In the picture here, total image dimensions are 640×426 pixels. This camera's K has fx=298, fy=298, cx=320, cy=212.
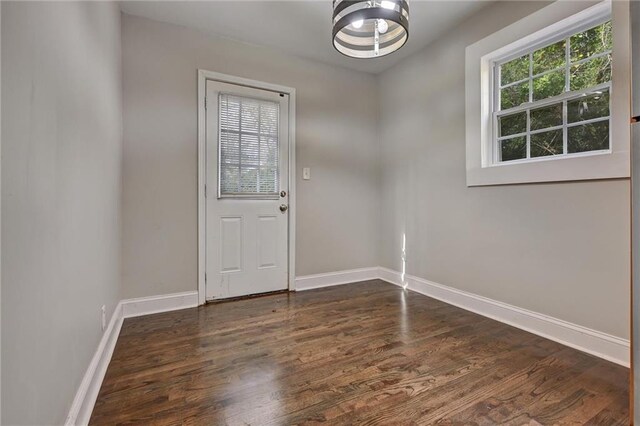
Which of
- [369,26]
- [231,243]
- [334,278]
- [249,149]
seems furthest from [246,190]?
[369,26]

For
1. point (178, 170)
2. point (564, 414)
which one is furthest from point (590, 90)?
point (178, 170)

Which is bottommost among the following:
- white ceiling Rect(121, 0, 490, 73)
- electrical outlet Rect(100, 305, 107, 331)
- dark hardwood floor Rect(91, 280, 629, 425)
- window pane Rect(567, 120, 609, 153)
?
dark hardwood floor Rect(91, 280, 629, 425)

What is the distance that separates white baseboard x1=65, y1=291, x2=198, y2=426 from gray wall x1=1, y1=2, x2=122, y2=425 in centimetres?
7

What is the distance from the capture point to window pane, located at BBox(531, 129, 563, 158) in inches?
82.9

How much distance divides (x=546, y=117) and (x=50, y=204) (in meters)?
2.90

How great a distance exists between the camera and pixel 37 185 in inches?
35.2

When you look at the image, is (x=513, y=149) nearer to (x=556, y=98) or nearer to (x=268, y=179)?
(x=556, y=98)

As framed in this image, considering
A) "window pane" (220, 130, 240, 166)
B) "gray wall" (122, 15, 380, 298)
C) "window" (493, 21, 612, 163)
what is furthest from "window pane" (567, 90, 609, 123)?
"window pane" (220, 130, 240, 166)

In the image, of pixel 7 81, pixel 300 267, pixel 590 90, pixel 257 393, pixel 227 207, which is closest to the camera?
pixel 7 81

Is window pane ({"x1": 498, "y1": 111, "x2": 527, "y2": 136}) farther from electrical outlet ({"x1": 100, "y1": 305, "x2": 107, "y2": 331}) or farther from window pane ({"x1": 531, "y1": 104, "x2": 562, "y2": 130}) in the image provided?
electrical outlet ({"x1": 100, "y1": 305, "x2": 107, "y2": 331})

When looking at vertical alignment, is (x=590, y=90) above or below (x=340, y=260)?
above

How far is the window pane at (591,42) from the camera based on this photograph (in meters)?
1.89

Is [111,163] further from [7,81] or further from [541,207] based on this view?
[541,207]

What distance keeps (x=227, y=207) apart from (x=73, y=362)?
6.04 ft
